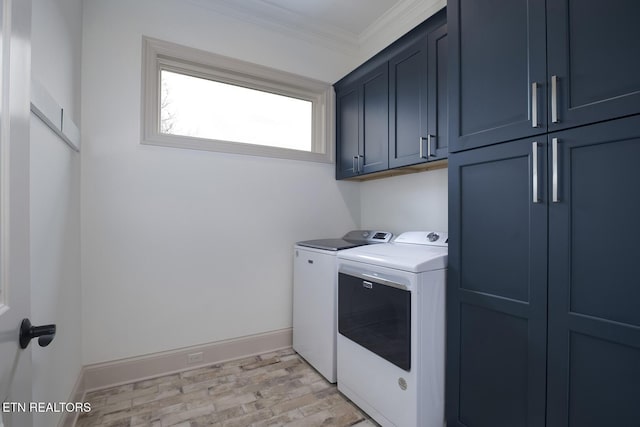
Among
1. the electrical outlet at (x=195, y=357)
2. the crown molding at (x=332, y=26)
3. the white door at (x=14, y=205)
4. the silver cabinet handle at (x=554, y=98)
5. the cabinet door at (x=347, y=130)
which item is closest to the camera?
the white door at (x=14, y=205)

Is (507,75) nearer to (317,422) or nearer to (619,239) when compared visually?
(619,239)

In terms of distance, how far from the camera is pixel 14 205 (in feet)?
2.15

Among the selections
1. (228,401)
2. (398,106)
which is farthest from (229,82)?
(228,401)

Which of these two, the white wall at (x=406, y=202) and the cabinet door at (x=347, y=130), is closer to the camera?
the white wall at (x=406, y=202)

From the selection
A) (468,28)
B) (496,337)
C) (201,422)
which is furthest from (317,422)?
(468,28)

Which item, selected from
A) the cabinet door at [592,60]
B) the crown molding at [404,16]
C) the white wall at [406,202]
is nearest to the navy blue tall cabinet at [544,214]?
the cabinet door at [592,60]

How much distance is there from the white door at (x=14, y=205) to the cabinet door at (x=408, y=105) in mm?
1825

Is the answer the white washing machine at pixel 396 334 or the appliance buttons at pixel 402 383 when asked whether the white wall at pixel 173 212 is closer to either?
the white washing machine at pixel 396 334

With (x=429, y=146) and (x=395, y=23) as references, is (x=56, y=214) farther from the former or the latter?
(x=395, y=23)

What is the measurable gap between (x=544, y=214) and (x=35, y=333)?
65.0 inches

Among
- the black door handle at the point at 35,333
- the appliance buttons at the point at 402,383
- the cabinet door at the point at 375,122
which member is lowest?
the appliance buttons at the point at 402,383

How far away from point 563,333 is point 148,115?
2.65 meters

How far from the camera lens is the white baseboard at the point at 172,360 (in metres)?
1.93

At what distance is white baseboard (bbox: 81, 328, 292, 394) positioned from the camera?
193cm
